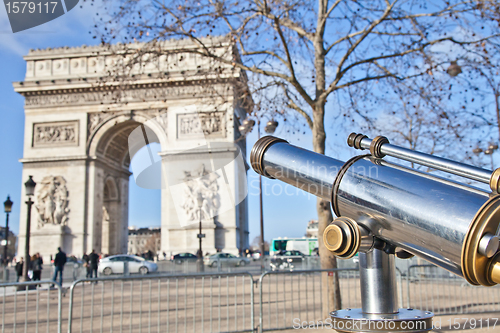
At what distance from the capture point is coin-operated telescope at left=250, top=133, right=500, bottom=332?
48.2 inches

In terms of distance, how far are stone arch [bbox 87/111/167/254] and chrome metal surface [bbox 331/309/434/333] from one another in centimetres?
2574

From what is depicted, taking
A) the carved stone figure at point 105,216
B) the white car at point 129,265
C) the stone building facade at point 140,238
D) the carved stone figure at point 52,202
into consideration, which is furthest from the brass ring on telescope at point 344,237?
the stone building facade at point 140,238

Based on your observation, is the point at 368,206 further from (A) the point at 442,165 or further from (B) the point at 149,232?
(B) the point at 149,232

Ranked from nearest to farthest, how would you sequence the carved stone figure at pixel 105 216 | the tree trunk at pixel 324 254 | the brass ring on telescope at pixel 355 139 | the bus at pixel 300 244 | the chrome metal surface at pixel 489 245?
1. the chrome metal surface at pixel 489 245
2. the brass ring on telescope at pixel 355 139
3. the tree trunk at pixel 324 254
4. the carved stone figure at pixel 105 216
5. the bus at pixel 300 244

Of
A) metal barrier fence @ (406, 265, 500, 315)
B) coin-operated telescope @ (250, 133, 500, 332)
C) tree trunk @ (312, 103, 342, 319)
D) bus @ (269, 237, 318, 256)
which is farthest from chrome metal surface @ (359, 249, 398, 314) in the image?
bus @ (269, 237, 318, 256)

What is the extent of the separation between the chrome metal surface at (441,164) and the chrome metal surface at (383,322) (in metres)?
0.53

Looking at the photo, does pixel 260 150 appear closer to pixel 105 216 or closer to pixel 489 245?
pixel 489 245

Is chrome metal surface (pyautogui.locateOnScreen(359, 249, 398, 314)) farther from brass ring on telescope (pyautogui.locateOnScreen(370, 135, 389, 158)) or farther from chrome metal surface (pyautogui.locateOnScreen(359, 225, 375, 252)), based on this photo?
brass ring on telescope (pyautogui.locateOnScreen(370, 135, 389, 158))

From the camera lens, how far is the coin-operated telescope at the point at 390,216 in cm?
122

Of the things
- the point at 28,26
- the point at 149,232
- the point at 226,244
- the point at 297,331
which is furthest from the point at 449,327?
the point at 149,232

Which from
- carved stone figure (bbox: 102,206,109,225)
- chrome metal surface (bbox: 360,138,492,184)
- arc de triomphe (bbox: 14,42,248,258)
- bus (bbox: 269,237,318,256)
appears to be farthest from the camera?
bus (bbox: 269,237,318,256)

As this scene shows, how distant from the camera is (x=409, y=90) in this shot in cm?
898

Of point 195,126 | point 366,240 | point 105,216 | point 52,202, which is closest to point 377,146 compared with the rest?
point 366,240

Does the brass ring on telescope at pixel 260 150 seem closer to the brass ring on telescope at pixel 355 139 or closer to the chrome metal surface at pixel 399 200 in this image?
the chrome metal surface at pixel 399 200
